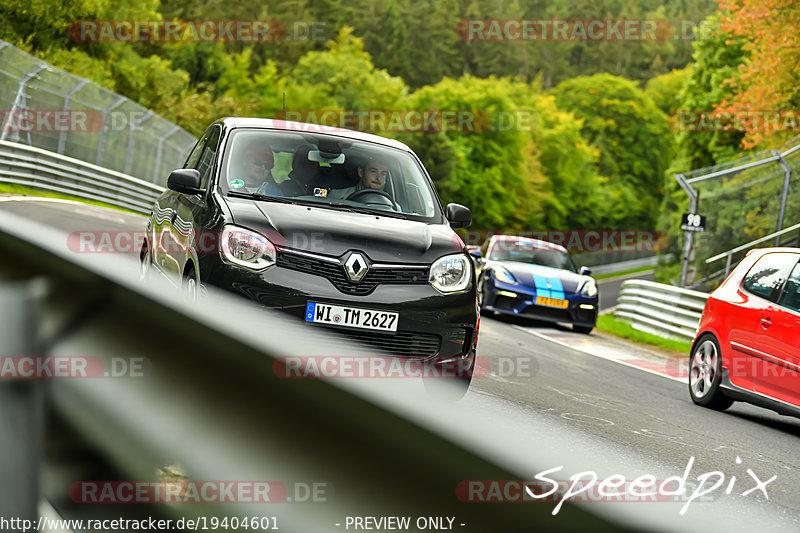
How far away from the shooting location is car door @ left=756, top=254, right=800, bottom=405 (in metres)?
8.40

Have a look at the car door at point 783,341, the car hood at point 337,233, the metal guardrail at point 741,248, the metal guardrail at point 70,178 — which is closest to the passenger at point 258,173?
the car hood at point 337,233

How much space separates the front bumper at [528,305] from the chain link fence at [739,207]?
3.73 m

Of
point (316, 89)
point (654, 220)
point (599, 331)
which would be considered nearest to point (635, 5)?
point (654, 220)

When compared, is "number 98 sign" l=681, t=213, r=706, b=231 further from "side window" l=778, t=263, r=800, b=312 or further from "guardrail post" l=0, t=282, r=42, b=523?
"guardrail post" l=0, t=282, r=42, b=523

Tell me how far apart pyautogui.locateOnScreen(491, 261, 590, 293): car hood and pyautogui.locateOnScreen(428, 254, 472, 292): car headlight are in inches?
427

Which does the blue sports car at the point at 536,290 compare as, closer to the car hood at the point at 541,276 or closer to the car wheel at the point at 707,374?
the car hood at the point at 541,276

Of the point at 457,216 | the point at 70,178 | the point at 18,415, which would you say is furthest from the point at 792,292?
the point at 70,178

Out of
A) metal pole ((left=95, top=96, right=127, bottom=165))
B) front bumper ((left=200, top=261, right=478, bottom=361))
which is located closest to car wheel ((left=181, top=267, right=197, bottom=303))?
front bumper ((left=200, top=261, right=478, bottom=361))

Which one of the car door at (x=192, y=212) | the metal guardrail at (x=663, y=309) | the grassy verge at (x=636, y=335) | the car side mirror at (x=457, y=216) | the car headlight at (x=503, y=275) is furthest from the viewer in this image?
the metal guardrail at (x=663, y=309)

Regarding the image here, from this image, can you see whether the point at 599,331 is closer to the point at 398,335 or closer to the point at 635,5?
the point at 398,335

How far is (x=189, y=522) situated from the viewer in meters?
1.76

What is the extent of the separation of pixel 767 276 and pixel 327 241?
4.59m

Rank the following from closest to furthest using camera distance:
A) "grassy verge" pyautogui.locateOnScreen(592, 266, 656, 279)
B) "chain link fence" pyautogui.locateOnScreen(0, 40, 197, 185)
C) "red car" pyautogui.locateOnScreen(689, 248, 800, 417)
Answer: "red car" pyautogui.locateOnScreen(689, 248, 800, 417) < "chain link fence" pyautogui.locateOnScreen(0, 40, 197, 185) < "grassy verge" pyautogui.locateOnScreen(592, 266, 656, 279)

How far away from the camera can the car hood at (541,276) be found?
1780 centimetres
